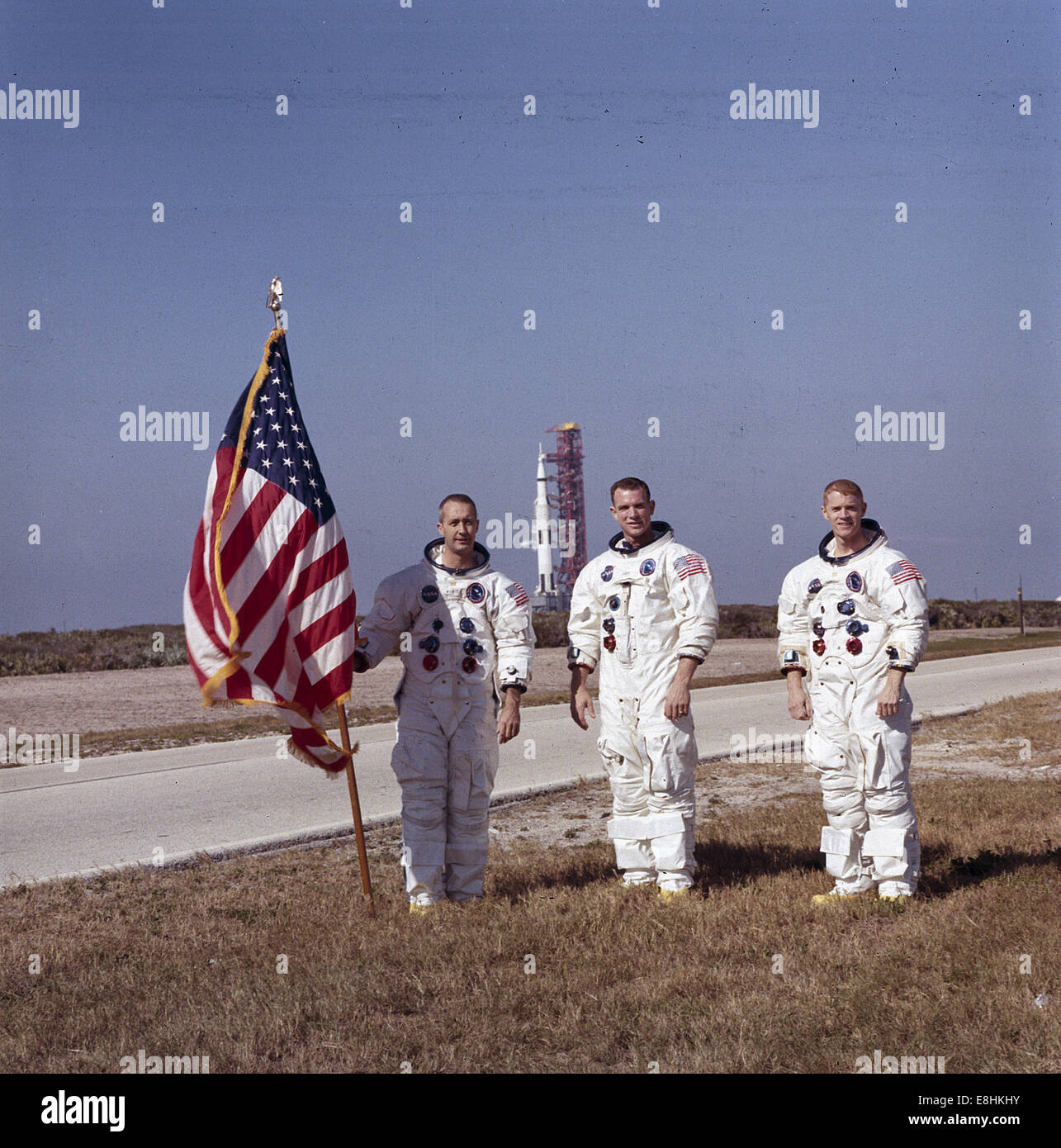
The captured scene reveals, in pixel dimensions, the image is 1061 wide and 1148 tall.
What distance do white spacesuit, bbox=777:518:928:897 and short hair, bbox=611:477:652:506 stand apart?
1.14m

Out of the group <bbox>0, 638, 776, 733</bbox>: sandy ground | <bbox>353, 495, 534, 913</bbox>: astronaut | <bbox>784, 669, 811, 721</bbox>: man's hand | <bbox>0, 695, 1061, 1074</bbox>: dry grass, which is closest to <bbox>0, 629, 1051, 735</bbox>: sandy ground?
<bbox>0, 638, 776, 733</bbox>: sandy ground

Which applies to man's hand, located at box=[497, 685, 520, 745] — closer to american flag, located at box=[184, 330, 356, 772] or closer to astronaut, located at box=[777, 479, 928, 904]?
american flag, located at box=[184, 330, 356, 772]

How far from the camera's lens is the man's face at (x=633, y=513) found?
741 cm

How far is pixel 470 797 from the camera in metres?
7.13

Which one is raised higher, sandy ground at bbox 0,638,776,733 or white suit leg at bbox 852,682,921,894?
white suit leg at bbox 852,682,921,894

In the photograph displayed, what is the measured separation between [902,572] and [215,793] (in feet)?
24.7

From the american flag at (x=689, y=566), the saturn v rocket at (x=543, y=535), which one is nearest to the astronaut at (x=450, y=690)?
the american flag at (x=689, y=566)

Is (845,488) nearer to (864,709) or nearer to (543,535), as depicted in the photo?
(864,709)

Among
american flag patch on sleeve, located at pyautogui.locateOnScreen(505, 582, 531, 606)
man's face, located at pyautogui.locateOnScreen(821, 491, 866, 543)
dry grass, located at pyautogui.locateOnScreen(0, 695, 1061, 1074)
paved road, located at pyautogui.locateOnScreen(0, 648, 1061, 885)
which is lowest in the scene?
paved road, located at pyautogui.locateOnScreen(0, 648, 1061, 885)

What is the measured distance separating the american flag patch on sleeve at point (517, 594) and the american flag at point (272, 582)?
100 centimetres

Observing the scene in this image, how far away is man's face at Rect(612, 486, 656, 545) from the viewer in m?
7.41

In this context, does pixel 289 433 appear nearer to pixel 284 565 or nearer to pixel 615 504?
pixel 284 565

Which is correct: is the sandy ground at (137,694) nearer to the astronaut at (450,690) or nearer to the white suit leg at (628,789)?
the astronaut at (450,690)

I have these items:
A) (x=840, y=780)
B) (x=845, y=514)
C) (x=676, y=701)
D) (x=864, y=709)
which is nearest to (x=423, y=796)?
(x=676, y=701)
